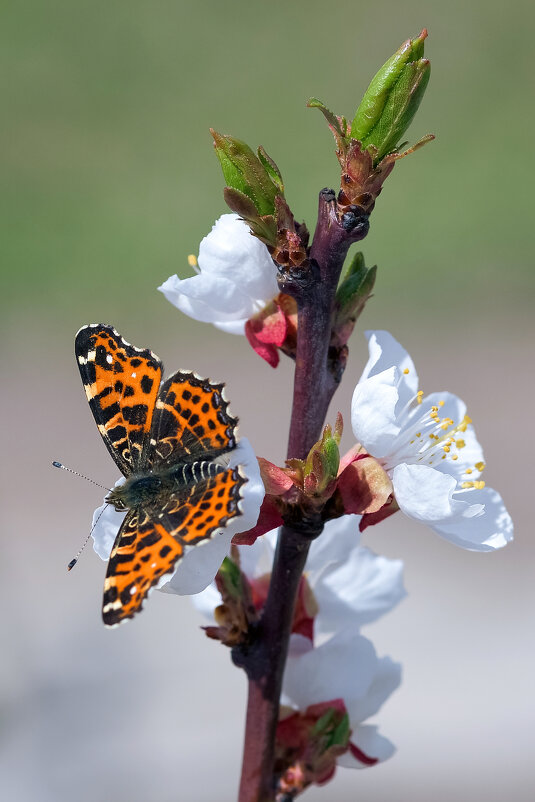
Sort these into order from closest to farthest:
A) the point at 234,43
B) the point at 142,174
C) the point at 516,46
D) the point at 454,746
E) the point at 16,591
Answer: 1. the point at 454,746
2. the point at 16,591
3. the point at 142,174
4. the point at 516,46
5. the point at 234,43

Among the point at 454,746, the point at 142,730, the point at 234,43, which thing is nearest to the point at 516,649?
the point at 454,746

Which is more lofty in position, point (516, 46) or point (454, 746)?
point (516, 46)

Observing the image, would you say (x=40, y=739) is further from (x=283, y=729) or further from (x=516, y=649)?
(x=283, y=729)

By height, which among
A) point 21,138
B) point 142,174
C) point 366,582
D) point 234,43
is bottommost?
point 366,582

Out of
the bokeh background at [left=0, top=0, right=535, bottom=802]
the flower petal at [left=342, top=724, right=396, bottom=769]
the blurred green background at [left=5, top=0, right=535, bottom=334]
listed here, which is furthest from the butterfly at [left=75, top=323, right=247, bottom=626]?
the blurred green background at [left=5, top=0, right=535, bottom=334]

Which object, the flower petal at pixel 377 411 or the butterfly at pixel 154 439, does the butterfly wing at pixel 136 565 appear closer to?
the butterfly at pixel 154 439

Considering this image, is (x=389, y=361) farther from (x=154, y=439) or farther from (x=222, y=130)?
(x=222, y=130)

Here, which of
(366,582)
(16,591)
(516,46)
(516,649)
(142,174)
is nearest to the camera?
(366,582)

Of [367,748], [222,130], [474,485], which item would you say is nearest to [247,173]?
[474,485]
